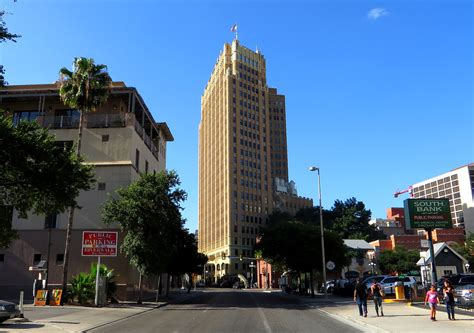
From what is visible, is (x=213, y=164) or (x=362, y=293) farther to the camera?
(x=213, y=164)

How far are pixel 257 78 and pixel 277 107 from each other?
90.4 ft

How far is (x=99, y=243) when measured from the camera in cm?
3009

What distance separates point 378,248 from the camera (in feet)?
293

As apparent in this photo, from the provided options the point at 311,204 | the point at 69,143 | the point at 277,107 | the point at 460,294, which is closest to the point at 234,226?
the point at 311,204

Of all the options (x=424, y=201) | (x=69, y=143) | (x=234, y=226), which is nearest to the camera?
(x=424, y=201)

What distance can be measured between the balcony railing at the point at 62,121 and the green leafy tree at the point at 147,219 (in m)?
10.7

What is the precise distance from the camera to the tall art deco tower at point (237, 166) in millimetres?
137375

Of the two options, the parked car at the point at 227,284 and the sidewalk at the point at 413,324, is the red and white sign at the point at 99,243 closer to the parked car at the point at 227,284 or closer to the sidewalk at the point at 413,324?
the sidewalk at the point at 413,324

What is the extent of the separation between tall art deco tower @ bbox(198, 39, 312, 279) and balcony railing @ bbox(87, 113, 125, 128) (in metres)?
94.6

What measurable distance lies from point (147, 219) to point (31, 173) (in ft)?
42.7

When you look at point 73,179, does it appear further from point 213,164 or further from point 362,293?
point 213,164

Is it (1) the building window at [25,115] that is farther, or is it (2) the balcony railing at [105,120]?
(1) the building window at [25,115]

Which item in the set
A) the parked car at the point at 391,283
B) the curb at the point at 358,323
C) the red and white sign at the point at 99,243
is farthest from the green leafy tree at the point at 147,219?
the parked car at the point at 391,283

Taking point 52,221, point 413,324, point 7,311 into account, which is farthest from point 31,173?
point 52,221
